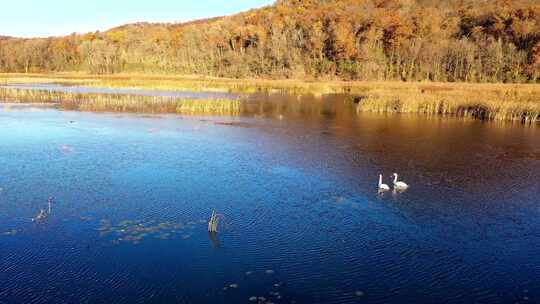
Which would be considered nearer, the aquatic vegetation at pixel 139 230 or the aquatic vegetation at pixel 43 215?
the aquatic vegetation at pixel 139 230

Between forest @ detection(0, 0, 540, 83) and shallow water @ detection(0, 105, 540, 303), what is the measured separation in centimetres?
4251

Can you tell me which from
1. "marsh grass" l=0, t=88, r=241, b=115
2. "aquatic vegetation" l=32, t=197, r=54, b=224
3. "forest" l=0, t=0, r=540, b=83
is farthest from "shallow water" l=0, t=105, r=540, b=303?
"forest" l=0, t=0, r=540, b=83

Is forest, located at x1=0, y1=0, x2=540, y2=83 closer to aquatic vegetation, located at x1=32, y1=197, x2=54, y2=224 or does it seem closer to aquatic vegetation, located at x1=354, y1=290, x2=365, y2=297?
aquatic vegetation, located at x1=354, y1=290, x2=365, y2=297

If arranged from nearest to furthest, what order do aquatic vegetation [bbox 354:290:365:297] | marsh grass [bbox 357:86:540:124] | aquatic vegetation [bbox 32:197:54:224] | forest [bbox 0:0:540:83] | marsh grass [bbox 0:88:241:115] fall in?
aquatic vegetation [bbox 354:290:365:297], aquatic vegetation [bbox 32:197:54:224], marsh grass [bbox 357:86:540:124], marsh grass [bbox 0:88:241:115], forest [bbox 0:0:540:83]

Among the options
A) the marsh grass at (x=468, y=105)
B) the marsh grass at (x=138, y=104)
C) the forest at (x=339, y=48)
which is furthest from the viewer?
the forest at (x=339, y=48)

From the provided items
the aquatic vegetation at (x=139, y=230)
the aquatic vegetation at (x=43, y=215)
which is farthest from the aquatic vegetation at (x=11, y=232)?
the aquatic vegetation at (x=139, y=230)

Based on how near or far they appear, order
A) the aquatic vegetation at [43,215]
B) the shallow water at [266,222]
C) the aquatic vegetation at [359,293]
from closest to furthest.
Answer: the aquatic vegetation at [359,293] < the shallow water at [266,222] < the aquatic vegetation at [43,215]

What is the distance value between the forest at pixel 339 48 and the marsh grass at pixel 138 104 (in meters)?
33.1

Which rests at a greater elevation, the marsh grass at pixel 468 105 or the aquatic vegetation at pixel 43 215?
the marsh grass at pixel 468 105

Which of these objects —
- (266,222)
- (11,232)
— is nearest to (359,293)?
(266,222)

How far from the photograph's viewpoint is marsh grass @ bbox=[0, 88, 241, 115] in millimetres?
26859

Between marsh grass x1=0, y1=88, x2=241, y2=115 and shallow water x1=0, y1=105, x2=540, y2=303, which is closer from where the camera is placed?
shallow water x1=0, y1=105, x2=540, y2=303

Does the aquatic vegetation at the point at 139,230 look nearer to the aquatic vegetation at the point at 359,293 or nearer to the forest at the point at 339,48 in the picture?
the aquatic vegetation at the point at 359,293

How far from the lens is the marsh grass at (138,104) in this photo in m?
26.9
